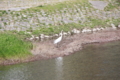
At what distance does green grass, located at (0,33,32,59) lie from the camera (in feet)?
92.5

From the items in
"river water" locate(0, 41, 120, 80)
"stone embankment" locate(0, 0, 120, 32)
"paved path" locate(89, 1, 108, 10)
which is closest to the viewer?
"river water" locate(0, 41, 120, 80)

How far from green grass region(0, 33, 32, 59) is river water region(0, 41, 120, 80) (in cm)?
190

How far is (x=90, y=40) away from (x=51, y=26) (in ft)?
33.2

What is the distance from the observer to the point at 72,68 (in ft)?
81.7

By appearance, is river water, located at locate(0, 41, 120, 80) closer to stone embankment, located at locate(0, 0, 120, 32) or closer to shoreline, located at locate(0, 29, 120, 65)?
shoreline, located at locate(0, 29, 120, 65)

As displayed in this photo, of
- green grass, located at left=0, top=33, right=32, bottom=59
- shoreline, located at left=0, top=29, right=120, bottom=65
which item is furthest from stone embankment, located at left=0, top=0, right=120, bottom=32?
green grass, located at left=0, top=33, right=32, bottom=59

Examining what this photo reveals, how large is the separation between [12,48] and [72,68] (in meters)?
7.82

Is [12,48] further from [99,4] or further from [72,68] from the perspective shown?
[99,4]

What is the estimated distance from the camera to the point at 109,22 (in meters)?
50.6

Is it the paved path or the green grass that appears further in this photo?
the paved path

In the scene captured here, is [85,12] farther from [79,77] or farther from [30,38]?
[79,77]

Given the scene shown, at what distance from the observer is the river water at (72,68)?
73.8ft

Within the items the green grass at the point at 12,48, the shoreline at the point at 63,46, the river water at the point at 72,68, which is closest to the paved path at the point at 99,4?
the shoreline at the point at 63,46

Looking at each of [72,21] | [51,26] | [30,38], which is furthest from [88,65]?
[72,21]
